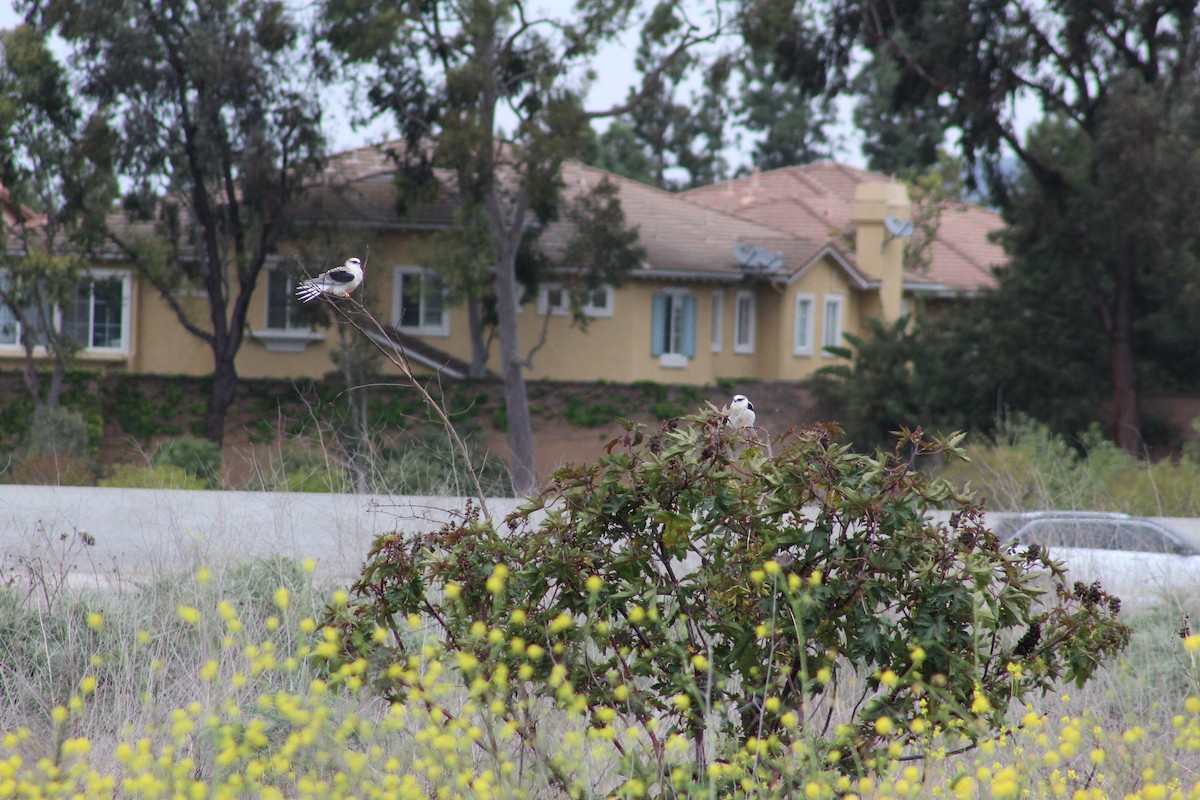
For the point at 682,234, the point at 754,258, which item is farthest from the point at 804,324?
the point at 682,234

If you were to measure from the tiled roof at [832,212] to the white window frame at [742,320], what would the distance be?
4.71 m

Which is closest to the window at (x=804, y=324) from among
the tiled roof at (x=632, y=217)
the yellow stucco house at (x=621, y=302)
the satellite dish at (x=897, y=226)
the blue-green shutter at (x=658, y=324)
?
the yellow stucco house at (x=621, y=302)

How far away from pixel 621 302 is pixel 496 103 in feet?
18.6

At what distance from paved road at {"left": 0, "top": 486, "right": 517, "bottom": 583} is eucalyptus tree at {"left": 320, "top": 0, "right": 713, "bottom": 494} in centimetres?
1639

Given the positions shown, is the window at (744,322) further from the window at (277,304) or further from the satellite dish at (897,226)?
the window at (277,304)

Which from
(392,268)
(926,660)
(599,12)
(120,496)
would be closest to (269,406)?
(392,268)

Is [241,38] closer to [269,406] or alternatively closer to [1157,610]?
[269,406]

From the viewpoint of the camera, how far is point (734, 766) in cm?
339

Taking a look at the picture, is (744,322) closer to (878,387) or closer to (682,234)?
(682,234)

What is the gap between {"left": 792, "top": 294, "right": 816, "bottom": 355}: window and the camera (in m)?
31.2

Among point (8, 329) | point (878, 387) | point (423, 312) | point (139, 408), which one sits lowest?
point (139, 408)

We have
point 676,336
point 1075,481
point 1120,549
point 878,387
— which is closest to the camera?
point 1120,549

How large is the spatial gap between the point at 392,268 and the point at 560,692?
24.7 metres

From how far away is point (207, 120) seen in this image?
2298cm
